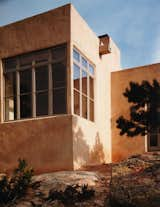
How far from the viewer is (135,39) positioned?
26.8 feet

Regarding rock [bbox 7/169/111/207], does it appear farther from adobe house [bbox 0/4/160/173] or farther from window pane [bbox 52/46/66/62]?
window pane [bbox 52/46/66/62]

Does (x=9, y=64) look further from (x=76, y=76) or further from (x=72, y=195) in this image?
(x=72, y=195)

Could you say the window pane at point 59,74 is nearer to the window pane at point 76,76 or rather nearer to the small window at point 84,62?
the window pane at point 76,76

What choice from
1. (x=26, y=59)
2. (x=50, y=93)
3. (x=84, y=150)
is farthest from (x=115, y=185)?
(x=26, y=59)

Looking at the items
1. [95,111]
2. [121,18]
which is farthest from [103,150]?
[121,18]

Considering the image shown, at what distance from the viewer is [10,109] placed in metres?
10.9

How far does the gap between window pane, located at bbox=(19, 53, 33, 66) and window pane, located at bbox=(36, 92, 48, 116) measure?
1.26 metres

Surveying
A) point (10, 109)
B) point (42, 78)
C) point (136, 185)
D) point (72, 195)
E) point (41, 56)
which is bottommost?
point (72, 195)

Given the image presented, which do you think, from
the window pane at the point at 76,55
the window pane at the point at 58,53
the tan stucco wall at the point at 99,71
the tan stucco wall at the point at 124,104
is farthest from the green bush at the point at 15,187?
the tan stucco wall at the point at 124,104

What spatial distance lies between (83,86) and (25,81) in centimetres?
216

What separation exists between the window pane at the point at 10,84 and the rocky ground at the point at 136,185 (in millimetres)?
5936

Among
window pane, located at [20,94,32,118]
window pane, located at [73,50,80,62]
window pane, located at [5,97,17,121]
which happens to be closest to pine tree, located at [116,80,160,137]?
window pane, located at [73,50,80,62]

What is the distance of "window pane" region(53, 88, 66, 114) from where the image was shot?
384 inches

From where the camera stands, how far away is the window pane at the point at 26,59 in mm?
10547
